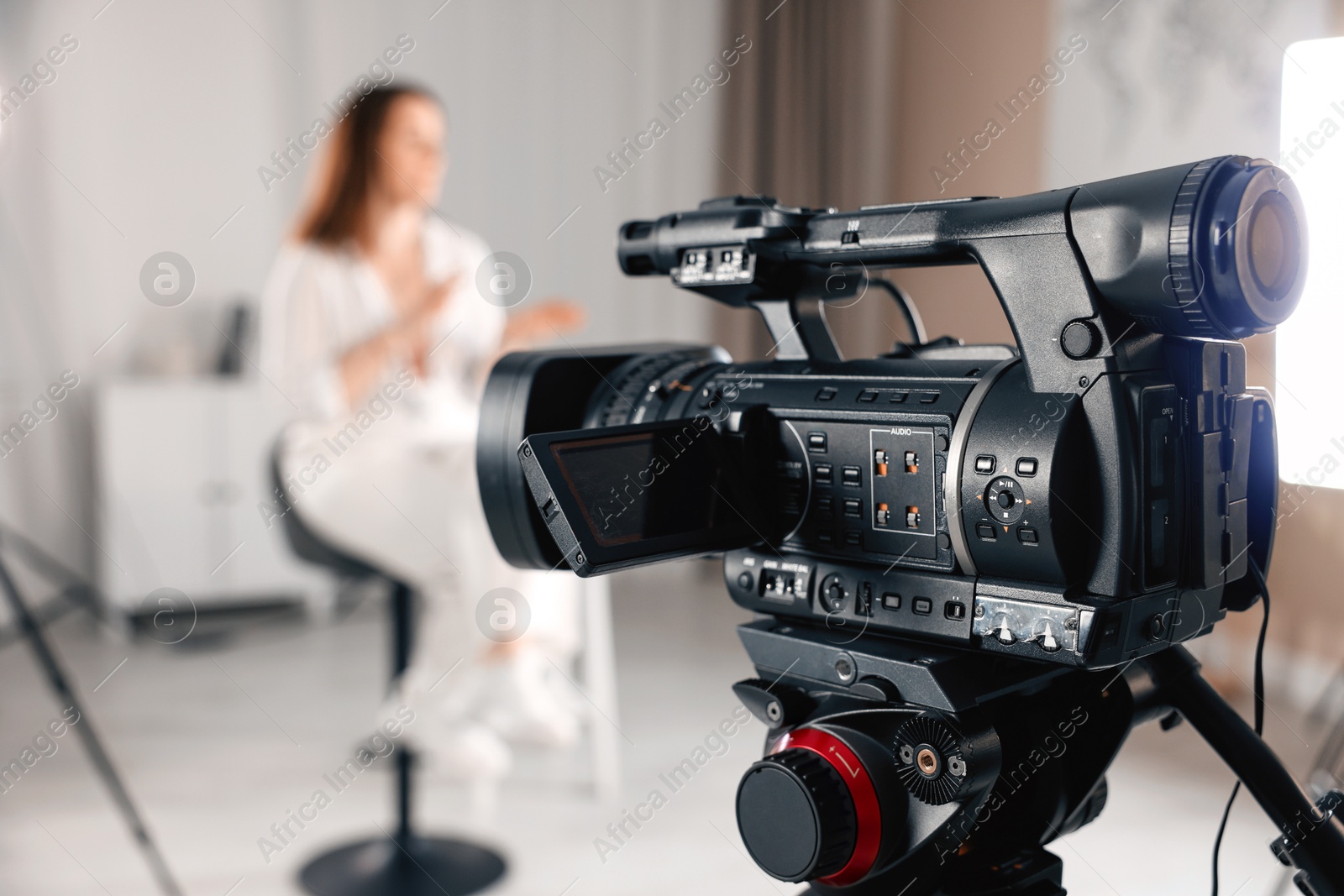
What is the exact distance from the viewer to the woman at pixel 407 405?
5.94 feet

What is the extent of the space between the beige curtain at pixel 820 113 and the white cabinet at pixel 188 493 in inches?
68.6

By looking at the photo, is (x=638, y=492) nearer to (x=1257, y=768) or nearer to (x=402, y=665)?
(x=1257, y=768)

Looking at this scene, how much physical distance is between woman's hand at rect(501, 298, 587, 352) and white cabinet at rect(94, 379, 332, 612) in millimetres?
1598

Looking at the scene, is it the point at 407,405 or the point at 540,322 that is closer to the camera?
the point at 540,322

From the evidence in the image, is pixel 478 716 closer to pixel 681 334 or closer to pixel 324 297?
pixel 324 297

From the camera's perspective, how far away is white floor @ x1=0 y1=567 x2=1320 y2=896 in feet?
5.85

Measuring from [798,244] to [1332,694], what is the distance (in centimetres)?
232

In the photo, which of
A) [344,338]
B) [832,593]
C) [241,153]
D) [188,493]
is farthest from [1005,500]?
[241,153]

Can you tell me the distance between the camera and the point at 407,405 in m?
1.99

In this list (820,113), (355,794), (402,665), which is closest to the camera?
(402,665)

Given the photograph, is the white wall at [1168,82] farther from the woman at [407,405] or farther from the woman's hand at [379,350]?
the woman's hand at [379,350]

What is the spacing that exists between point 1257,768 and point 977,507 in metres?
0.27

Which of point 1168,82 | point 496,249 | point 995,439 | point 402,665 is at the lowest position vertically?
point 402,665

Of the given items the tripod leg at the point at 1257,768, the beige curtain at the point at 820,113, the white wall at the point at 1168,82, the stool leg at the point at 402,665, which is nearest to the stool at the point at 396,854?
the stool leg at the point at 402,665
